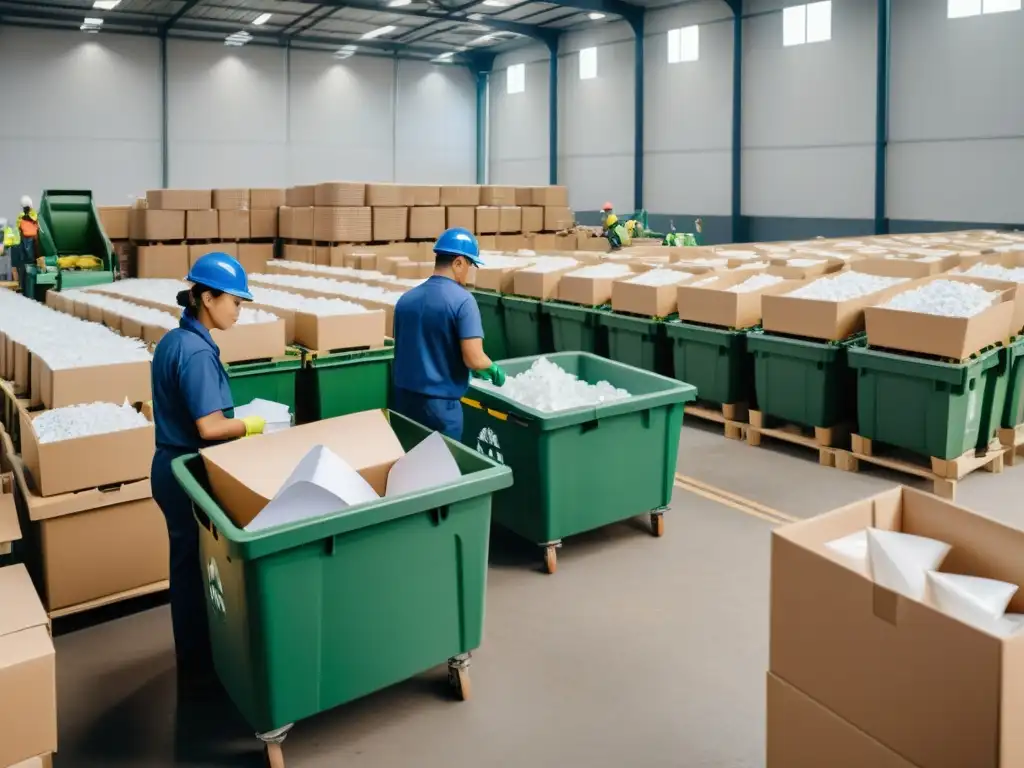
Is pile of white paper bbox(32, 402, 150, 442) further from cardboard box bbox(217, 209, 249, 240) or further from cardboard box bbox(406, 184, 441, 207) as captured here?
cardboard box bbox(217, 209, 249, 240)

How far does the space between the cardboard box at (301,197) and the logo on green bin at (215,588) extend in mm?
9771

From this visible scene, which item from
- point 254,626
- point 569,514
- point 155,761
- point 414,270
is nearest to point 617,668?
point 569,514

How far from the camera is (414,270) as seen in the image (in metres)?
9.97

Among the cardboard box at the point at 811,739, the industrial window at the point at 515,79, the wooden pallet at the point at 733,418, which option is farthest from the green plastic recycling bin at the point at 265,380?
the industrial window at the point at 515,79

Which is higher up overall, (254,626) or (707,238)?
(707,238)

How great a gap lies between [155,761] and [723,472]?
4.10 meters

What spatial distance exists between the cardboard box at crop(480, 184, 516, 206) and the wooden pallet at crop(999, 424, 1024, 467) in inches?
343

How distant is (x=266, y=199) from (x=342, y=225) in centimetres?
238

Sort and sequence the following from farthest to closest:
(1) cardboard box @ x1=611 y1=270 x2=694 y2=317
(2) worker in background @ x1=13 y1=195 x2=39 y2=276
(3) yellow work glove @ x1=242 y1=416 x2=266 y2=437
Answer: (2) worker in background @ x1=13 y1=195 x2=39 y2=276 < (1) cardboard box @ x1=611 y1=270 x2=694 y2=317 < (3) yellow work glove @ x1=242 y1=416 x2=266 y2=437

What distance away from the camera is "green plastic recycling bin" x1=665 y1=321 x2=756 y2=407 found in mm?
6609

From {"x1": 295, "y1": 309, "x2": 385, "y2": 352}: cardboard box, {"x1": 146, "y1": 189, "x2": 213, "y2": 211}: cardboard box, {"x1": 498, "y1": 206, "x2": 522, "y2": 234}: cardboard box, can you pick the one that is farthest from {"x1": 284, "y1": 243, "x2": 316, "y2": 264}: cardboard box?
{"x1": 295, "y1": 309, "x2": 385, "y2": 352}: cardboard box

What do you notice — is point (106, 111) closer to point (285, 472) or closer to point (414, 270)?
point (414, 270)

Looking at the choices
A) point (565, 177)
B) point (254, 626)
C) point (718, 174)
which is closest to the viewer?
point (254, 626)

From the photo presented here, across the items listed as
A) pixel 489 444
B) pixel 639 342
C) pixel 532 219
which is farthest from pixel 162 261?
pixel 489 444
